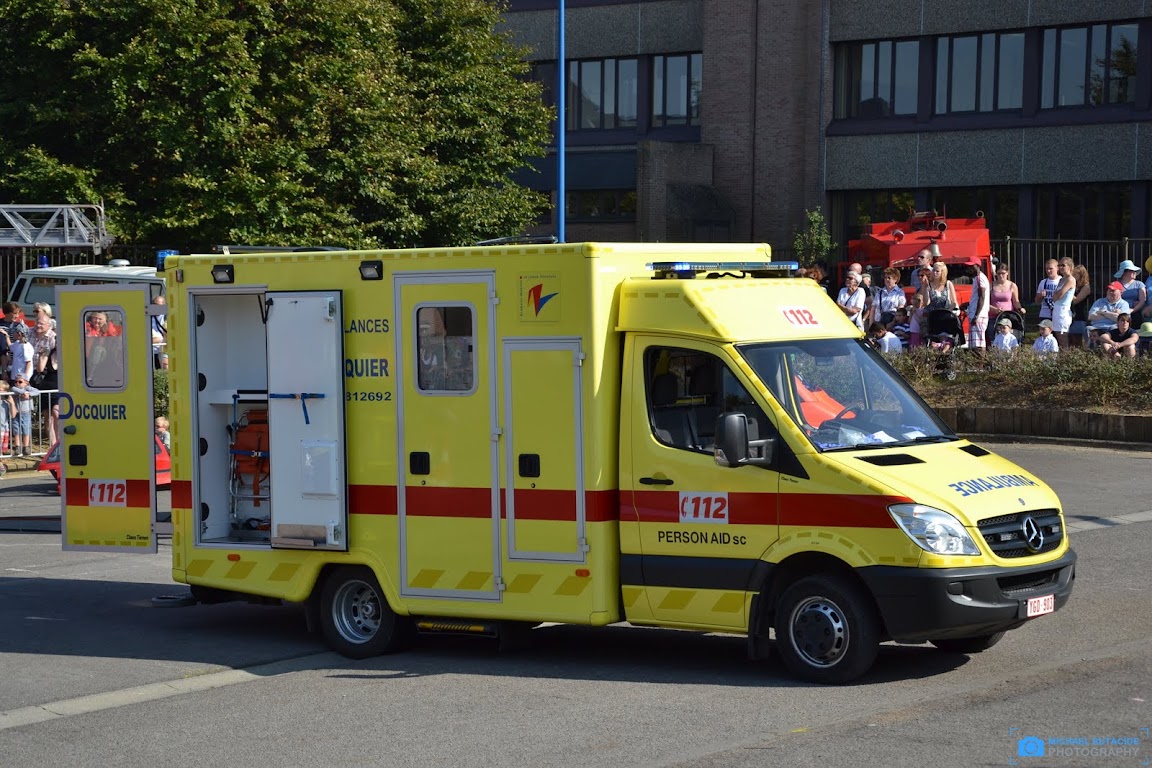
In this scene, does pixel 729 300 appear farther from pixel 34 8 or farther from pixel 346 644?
pixel 34 8

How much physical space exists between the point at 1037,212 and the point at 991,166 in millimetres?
1697

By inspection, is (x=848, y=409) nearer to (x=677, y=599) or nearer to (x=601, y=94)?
(x=677, y=599)

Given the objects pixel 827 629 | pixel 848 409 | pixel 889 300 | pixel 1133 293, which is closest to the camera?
pixel 827 629

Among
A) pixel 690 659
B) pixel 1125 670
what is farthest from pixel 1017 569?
pixel 690 659

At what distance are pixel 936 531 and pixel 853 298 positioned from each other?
1468 centimetres

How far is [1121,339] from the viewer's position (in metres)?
20.8

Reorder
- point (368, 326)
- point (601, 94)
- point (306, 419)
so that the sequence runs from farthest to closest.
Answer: point (601, 94) → point (306, 419) → point (368, 326)

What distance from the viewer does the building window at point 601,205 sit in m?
44.0

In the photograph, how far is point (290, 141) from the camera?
92.8ft

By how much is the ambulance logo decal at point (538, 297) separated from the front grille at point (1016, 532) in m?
2.92

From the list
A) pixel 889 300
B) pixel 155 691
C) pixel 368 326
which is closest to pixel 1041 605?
pixel 368 326

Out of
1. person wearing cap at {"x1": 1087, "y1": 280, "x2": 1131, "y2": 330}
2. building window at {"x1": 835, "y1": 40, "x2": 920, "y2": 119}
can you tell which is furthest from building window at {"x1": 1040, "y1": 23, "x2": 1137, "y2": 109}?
person wearing cap at {"x1": 1087, "y1": 280, "x2": 1131, "y2": 330}

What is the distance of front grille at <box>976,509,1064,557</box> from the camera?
8.39 meters

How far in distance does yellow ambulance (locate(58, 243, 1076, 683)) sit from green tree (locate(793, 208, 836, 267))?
30.5m
